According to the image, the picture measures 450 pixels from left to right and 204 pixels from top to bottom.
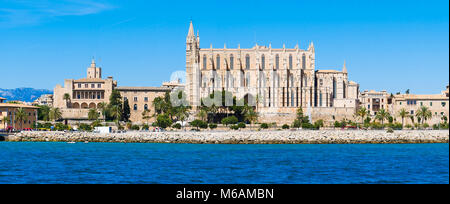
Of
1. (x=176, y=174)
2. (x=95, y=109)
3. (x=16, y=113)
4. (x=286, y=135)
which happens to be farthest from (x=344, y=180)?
(x=95, y=109)

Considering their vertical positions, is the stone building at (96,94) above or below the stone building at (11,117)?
above

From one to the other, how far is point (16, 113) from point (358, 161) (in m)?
54.7

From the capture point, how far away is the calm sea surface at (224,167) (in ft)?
113

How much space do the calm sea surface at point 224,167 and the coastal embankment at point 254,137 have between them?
14.3 metres

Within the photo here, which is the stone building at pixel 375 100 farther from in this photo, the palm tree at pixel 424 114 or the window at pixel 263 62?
the palm tree at pixel 424 114

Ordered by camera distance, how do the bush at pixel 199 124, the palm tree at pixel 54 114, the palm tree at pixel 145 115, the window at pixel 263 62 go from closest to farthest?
the bush at pixel 199 124 < the palm tree at pixel 54 114 < the palm tree at pixel 145 115 < the window at pixel 263 62

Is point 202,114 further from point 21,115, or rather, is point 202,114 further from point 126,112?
point 21,115

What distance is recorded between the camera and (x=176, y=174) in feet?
120

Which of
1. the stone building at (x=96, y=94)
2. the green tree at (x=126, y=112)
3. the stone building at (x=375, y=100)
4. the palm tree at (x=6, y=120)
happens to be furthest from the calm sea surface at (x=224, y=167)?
the stone building at (x=375, y=100)

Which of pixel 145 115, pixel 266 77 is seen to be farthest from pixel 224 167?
pixel 266 77

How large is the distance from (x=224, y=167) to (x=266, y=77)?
66230 mm

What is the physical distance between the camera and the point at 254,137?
70.1 m
